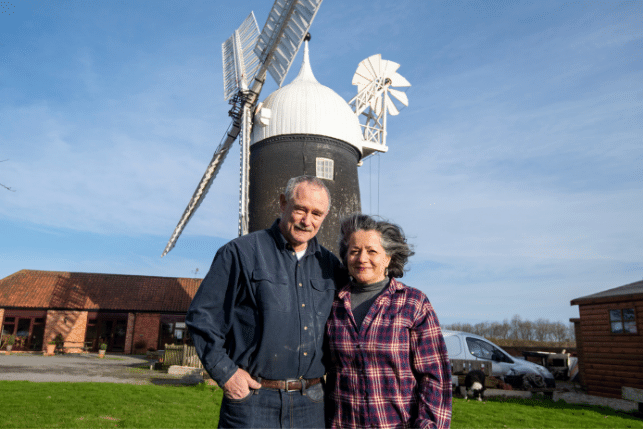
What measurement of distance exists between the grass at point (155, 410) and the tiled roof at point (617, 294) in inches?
143

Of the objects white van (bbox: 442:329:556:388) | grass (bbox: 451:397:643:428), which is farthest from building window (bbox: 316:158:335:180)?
grass (bbox: 451:397:643:428)

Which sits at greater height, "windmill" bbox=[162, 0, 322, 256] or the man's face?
"windmill" bbox=[162, 0, 322, 256]

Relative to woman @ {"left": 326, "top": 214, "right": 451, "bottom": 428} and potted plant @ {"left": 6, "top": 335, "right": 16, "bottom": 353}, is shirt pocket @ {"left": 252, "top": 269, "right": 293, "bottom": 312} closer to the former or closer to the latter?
woman @ {"left": 326, "top": 214, "right": 451, "bottom": 428}

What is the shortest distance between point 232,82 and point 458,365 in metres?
12.3

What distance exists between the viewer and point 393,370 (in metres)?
2.59

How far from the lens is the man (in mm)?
2561

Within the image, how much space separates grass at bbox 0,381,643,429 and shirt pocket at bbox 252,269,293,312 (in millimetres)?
5002

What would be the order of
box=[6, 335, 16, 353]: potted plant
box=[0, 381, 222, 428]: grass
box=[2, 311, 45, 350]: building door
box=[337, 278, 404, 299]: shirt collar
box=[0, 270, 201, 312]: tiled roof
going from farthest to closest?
box=[0, 270, 201, 312]: tiled roof < box=[2, 311, 45, 350]: building door < box=[6, 335, 16, 353]: potted plant < box=[0, 381, 222, 428]: grass < box=[337, 278, 404, 299]: shirt collar

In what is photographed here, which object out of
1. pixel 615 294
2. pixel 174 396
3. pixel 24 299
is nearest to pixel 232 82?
pixel 174 396

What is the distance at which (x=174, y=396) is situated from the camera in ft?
30.4

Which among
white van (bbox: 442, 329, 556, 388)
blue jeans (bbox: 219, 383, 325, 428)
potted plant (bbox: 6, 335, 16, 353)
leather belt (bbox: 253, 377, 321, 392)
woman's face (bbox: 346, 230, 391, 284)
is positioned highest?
woman's face (bbox: 346, 230, 391, 284)

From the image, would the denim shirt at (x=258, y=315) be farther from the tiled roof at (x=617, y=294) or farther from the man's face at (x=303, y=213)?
the tiled roof at (x=617, y=294)

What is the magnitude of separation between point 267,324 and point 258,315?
0.35 ft

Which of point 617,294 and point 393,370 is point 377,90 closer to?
point 617,294
